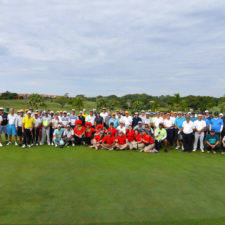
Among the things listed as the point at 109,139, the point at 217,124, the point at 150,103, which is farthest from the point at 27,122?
the point at 150,103

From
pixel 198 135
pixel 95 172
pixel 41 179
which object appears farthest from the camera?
pixel 198 135

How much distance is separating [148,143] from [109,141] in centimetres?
184

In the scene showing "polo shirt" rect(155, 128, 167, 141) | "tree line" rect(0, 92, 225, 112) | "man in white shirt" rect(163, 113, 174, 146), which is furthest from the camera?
"tree line" rect(0, 92, 225, 112)

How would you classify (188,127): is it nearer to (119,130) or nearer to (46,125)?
(119,130)

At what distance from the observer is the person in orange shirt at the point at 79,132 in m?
11.1

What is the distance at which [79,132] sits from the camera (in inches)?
437

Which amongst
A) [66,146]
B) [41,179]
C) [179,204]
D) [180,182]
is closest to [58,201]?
[41,179]

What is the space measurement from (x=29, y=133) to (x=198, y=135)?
829cm

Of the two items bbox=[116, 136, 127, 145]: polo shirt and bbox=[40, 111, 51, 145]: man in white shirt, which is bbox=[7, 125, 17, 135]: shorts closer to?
bbox=[40, 111, 51, 145]: man in white shirt

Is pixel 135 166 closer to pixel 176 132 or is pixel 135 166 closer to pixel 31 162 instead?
pixel 31 162

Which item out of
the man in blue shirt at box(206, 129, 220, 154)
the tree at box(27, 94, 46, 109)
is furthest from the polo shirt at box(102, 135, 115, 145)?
the tree at box(27, 94, 46, 109)

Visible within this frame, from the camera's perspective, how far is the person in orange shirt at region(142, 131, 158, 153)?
9.87m

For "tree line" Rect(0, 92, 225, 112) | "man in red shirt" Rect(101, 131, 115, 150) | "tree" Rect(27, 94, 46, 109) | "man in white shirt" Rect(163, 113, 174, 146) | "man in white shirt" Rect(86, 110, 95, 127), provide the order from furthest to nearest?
"tree" Rect(27, 94, 46, 109)
"tree line" Rect(0, 92, 225, 112)
"man in white shirt" Rect(86, 110, 95, 127)
"man in white shirt" Rect(163, 113, 174, 146)
"man in red shirt" Rect(101, 131, 115, 150)

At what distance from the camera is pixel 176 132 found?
11070mm
